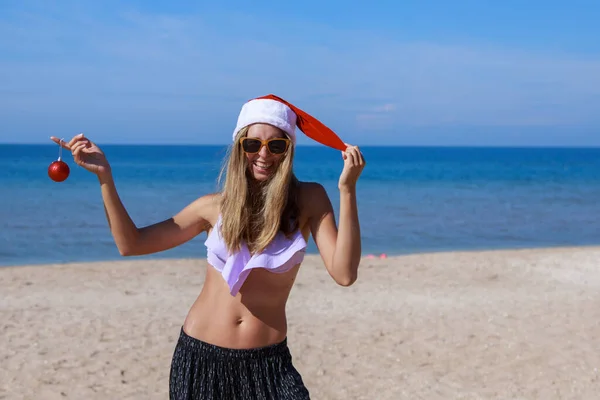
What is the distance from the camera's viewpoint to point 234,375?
3.07 metres

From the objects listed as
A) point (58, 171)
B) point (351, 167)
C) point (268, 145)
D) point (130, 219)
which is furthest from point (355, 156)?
point (58, 171)

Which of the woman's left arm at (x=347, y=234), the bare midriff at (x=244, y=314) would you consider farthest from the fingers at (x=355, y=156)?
the bare midriff at (x=244, y=314)

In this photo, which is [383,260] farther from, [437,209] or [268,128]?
[437,209]

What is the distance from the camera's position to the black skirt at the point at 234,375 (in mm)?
3062

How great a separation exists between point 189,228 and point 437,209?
85.3ft

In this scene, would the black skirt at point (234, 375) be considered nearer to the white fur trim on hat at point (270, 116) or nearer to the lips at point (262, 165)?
the lips at point (262, 165)

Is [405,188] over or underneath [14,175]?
over

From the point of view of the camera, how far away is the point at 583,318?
30.3ft

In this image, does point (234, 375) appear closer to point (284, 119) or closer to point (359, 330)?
point (284, 119)

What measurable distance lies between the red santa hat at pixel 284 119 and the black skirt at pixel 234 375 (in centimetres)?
86

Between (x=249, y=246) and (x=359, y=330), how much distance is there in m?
5.65

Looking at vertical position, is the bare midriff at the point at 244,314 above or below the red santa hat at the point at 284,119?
below

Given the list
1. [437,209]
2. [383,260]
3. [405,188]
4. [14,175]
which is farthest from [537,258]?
[14,175]

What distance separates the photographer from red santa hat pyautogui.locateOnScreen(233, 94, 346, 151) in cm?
314
